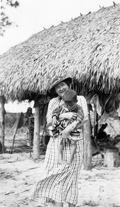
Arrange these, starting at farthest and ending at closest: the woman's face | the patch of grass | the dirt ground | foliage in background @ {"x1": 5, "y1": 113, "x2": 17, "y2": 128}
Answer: foliage in background @ {"x1": 5, "y1": 113, "x2": 17, "y2": 128} < the dirt ground < the patch of grass < the woman's face

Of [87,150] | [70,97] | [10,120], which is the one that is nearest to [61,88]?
[70,97]

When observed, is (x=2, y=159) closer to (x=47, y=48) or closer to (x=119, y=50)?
(x=47, y=48)

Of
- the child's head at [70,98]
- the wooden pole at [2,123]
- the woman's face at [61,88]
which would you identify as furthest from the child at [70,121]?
the wooden pole at [2,123]

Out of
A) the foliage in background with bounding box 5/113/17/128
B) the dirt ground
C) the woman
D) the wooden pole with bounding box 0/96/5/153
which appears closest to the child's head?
the woman

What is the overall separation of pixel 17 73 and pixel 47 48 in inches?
38.0

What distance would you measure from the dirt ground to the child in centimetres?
135

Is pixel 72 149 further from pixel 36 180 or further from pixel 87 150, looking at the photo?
pixel 87 150

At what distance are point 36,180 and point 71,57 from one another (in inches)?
102

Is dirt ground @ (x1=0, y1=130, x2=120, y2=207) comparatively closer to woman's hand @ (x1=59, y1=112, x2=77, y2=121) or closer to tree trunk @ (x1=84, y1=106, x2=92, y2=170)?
tree trunk @ (x1=84, y1=106, x2=92, y2=170)

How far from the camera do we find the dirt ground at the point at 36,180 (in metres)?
3.96

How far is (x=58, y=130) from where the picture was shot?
9.05 ft

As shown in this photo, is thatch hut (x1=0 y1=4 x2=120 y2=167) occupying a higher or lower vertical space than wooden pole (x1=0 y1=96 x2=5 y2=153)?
higher

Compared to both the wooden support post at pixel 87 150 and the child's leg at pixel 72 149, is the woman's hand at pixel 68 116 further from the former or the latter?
the wooden support post at pixel 87 150

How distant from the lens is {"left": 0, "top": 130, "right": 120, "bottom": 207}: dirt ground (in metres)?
3.96
